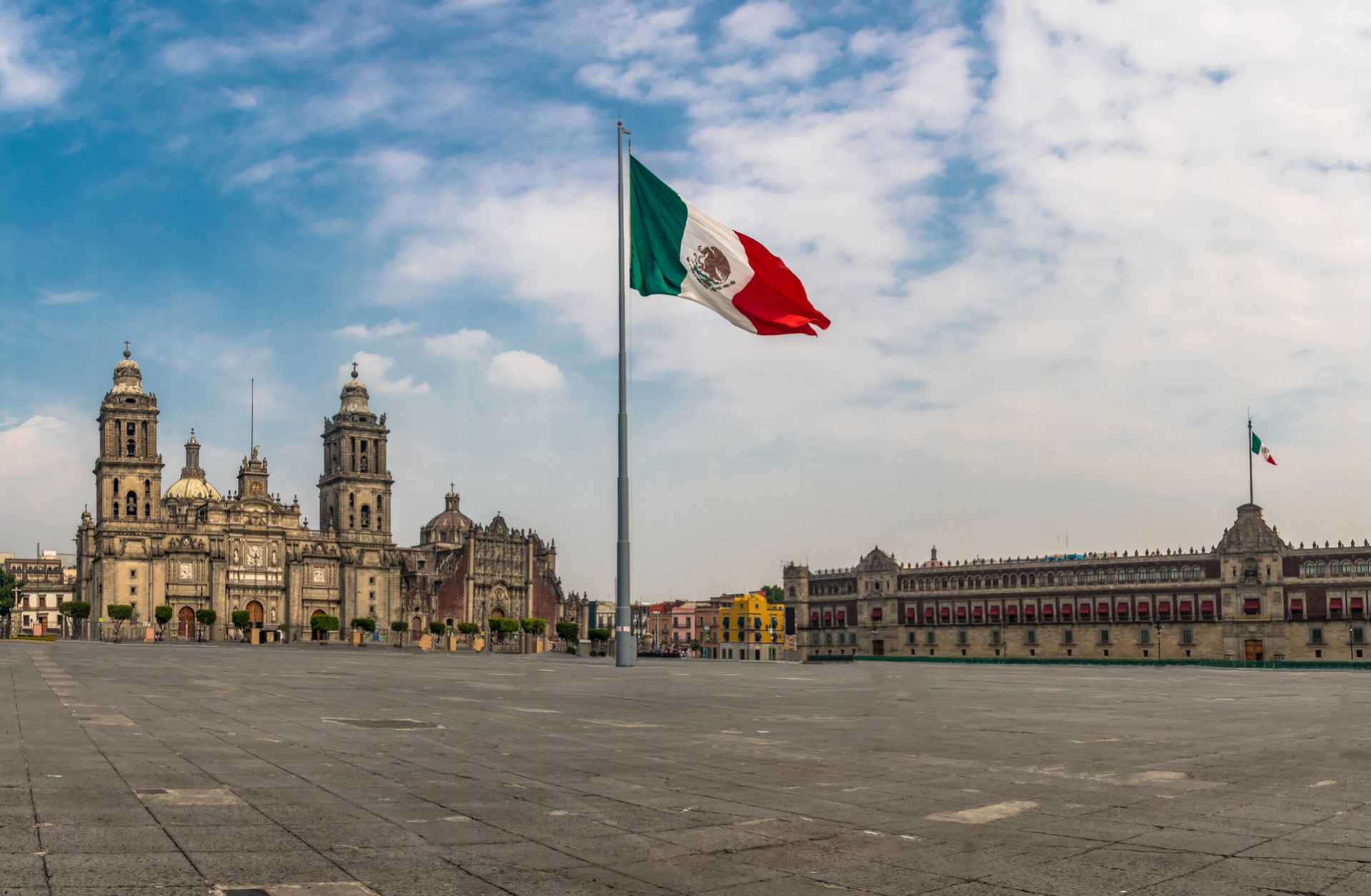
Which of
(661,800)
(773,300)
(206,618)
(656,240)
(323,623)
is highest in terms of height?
(656,240)

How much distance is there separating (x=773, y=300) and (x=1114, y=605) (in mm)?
108992

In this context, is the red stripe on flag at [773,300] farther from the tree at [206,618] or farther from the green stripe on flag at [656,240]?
the tree at [206,618]

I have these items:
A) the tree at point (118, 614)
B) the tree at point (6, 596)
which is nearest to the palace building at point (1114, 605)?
the tree at point (118, 614)

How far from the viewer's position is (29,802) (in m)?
7.95

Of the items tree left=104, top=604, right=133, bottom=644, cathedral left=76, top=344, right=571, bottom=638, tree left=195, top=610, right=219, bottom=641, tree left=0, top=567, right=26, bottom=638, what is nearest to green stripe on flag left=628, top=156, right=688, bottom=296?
tree left=104, top=604, right=133, bottom=644

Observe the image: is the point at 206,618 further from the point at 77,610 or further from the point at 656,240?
the point at 656,240

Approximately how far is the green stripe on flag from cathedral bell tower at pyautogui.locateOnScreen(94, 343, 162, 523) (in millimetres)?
110057

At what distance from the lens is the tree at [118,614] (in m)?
106

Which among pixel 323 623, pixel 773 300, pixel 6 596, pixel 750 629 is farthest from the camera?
pixel 750 629

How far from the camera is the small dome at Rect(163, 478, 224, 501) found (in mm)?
133500

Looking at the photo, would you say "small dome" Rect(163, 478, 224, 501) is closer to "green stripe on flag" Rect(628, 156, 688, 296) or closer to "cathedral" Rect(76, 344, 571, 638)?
"cathedral" Rect(76, 344, 571, 638)

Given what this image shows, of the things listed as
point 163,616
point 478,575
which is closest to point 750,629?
point 478,575

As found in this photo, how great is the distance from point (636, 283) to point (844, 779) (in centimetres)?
1769

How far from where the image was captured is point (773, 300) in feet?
85.3
